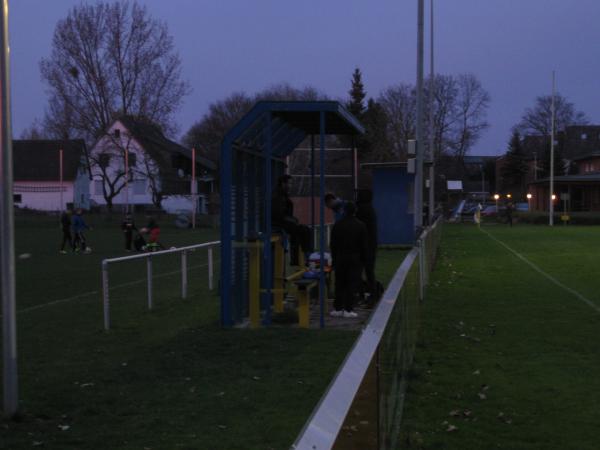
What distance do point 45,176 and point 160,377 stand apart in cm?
7194

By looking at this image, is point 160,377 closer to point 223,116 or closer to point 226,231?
point 226,231

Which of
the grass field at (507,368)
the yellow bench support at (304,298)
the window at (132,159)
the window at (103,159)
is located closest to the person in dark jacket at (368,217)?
the grass field at (507,368)

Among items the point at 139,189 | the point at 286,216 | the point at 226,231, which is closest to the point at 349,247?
the point at 286,216

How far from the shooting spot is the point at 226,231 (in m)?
11.3

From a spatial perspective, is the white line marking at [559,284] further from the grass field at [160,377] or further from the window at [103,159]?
the window at [103,159]

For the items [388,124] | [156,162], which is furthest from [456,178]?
[156,162]

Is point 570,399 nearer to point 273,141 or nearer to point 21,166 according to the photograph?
point 273,141

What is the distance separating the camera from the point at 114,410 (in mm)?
6766

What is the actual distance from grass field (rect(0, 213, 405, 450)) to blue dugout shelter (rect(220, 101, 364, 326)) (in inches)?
26.0

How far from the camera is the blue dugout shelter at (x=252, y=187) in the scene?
1127 centimetres

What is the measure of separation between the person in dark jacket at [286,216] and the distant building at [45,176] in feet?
205

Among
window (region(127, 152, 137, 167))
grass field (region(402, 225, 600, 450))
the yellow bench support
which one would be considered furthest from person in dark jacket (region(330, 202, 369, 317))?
window (region(127, 152, 137, 167))

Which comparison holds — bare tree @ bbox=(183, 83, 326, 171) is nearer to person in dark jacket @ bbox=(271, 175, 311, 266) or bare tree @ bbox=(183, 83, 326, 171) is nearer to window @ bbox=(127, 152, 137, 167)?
window @ bbox=(127, 152, 137, 167)

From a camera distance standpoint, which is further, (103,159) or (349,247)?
(103,159)
